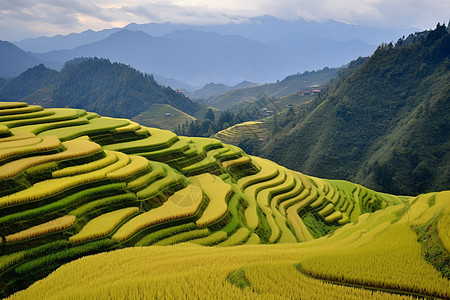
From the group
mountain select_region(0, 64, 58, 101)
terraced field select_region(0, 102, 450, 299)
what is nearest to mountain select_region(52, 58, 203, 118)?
mountain select_region(0, 64, 58, 101)

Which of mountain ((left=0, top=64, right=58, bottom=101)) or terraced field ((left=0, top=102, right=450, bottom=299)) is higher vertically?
mountain ((left=0, top=64, right=58, bottom=101))

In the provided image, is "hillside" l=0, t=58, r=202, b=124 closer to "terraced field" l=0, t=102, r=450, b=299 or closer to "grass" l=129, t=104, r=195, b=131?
"grass" l=129, t=104, r=195, b=131

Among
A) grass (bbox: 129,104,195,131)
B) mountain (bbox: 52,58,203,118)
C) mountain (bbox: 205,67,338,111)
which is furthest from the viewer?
mountain (bbox: 205,67,338,111)

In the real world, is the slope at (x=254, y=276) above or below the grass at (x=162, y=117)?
above

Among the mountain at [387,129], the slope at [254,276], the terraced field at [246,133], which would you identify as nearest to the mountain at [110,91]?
the terraced field at [246,133]

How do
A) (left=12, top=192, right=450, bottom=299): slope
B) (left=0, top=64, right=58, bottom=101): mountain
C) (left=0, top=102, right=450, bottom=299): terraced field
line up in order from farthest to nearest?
(left=0, top=64, right=58, bottom=101): mountain < (left=0, top=102, right=450, bottom=299): terraced field < (left=12, top=192, right=450, bottom=299): slope

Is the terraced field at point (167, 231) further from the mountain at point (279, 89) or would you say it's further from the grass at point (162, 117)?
the mountain at point (279, 89)

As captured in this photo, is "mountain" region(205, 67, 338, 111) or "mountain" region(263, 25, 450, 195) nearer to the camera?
"mountain" region(263, 25, 450, 195)
